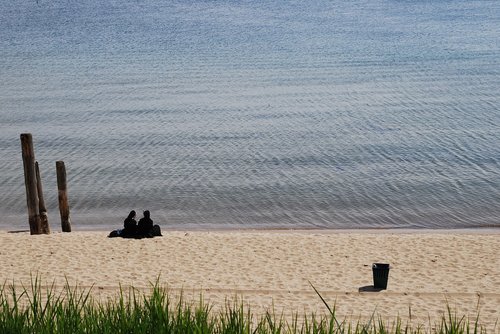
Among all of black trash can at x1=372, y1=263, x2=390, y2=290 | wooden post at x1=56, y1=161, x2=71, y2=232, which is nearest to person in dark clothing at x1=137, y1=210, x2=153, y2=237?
wooden post at x1=56, y1=161, x2=71, y2=232

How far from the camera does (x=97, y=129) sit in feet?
112

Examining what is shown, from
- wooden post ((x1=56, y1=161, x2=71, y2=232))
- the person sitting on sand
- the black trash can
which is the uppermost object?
wooden post ((x1=56, y1=161, x2=71, y2=232))

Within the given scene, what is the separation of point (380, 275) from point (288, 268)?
7.24 feet

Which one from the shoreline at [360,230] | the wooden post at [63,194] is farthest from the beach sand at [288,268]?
the shoreline at [360,230]

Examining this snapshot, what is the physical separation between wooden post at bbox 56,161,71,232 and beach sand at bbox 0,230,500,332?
79 centimetres

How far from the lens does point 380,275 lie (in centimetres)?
1540

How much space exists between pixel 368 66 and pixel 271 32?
18961 mm

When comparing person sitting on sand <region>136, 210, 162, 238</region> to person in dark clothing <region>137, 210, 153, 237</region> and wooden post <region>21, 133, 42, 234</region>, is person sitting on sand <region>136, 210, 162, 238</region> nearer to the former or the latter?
person in dark clothing <region>137, 210, 153, 237</region>

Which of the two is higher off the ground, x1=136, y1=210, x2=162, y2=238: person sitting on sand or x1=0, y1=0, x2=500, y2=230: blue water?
x1=0, y1=0, x2=500, y2=230: blue water

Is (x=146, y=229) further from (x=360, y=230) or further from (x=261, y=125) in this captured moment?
(x=261, y=125)

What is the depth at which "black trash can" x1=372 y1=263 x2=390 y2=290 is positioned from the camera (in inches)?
603

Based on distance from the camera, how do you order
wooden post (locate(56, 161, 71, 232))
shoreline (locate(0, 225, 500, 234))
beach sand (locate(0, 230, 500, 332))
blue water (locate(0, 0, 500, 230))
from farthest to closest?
blue water (locate(0, 0, 500, 230)) < shoreline (locate(0, 225, 500, 234)) < wooden post (locate(56, 161, 71, 232)) < beach sand (locate(0, 230, 500, 332))

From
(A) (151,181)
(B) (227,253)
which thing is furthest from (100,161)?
(B) (227,253)

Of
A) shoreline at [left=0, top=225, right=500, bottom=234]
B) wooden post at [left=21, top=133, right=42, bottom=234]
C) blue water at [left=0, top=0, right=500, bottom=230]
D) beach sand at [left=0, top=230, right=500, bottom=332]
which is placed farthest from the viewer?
blue water at [left=0, top=0, right=500, bottom=230]
